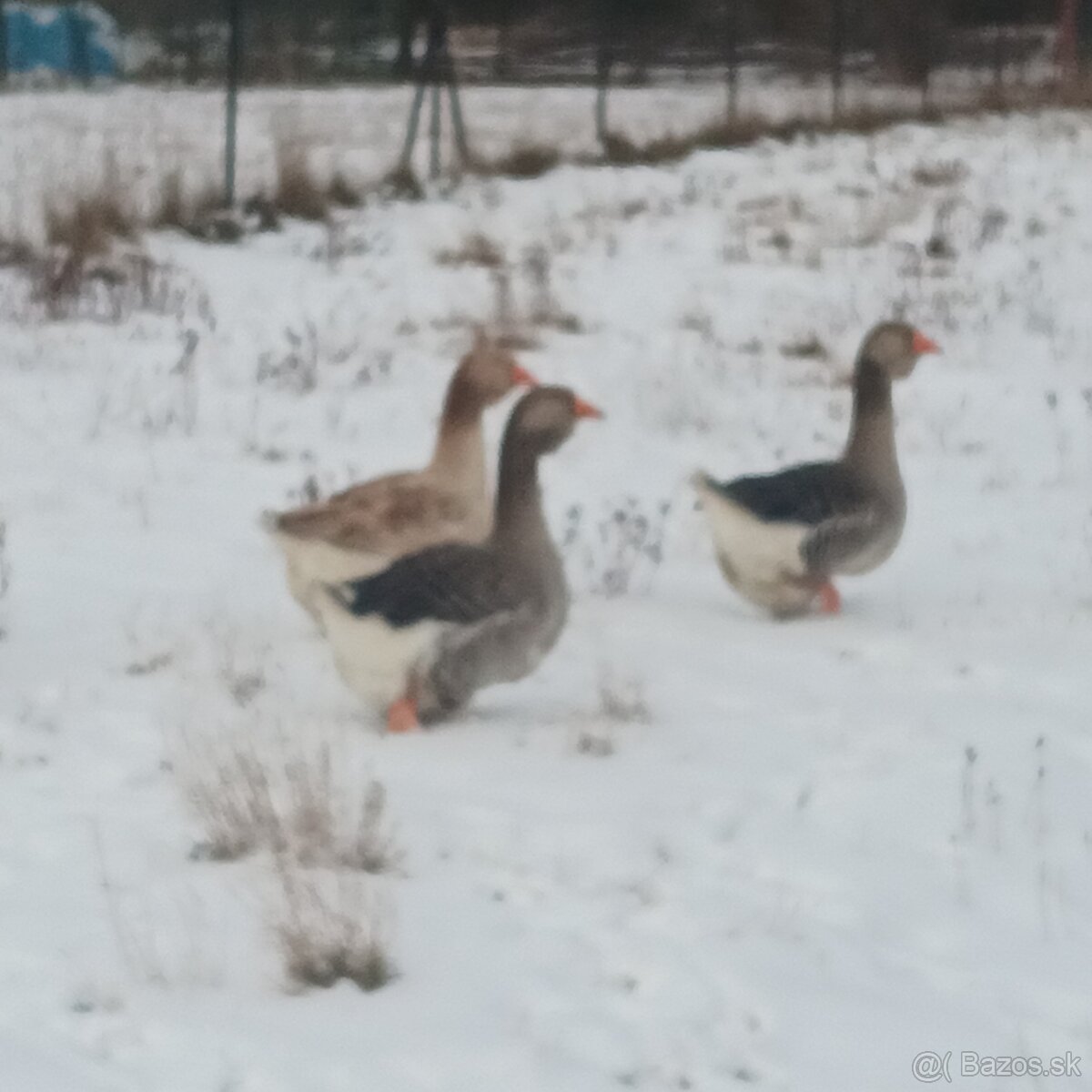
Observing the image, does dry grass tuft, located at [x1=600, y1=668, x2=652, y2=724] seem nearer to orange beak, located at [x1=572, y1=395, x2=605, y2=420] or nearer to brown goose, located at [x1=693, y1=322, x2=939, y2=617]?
orange beak, located at [x1=572, y1=395, x2=605, y2=420]

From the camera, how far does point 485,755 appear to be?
4.98 m

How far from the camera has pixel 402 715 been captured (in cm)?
511

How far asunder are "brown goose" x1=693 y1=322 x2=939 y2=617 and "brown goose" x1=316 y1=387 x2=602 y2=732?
1.07 m

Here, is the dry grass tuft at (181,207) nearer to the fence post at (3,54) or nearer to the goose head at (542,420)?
the goose head at (542,420)

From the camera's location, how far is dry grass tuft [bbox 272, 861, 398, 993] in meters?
3.56

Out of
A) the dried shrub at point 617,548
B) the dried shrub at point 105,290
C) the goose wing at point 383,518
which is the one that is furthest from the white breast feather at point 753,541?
the dried shrub at point 105,290

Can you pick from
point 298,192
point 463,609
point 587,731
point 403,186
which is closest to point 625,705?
point 587,731

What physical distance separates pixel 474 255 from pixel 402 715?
8.40 m

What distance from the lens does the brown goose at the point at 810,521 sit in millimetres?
6199

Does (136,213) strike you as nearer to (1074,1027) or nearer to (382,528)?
(382,528)

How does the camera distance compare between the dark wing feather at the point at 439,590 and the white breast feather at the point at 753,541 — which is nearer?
the dark wing feather at the point at 439,590

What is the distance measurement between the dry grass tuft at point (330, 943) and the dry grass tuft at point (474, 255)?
31.3ft

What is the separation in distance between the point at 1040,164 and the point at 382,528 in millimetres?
14177

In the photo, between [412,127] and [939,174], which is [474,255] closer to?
[412,127]
